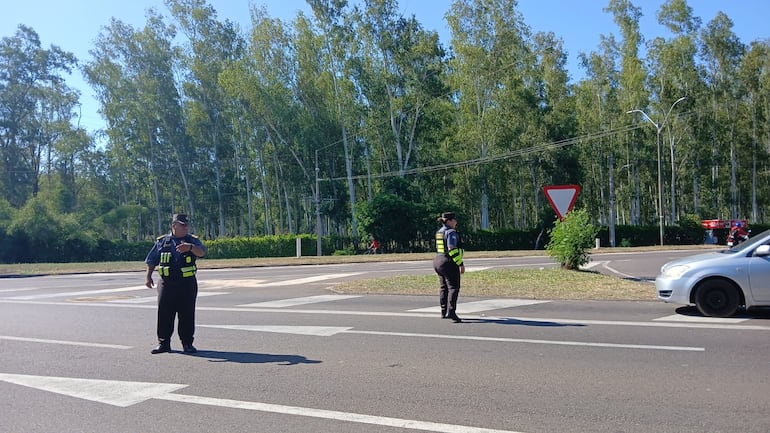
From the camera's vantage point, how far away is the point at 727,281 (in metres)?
9.77

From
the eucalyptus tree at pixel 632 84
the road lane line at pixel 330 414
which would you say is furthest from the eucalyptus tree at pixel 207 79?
the road lane line at pixel 330 414

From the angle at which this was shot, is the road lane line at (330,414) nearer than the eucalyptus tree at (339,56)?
Yes

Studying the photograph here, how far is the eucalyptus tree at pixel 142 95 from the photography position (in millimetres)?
52875

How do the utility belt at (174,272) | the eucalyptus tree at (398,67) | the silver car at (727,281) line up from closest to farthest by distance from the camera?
the utility belt at (174,272), the silver car at (727,281), the eucalyptus tree at (398,67)

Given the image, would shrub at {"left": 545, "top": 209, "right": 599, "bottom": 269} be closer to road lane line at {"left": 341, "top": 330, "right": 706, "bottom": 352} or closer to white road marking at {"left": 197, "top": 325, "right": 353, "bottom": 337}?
road lane line at {"left": 341, "top": 330, "right": 706, "bottom": 352}

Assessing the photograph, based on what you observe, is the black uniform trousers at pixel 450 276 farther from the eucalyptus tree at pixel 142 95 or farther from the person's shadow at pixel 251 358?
the eucalyptus tree at pixel 142 95

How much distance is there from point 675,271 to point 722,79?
47.9 metres

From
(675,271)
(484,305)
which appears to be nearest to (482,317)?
(484,305)

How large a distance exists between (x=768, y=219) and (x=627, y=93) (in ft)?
137

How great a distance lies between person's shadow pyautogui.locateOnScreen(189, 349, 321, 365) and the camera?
283 inches

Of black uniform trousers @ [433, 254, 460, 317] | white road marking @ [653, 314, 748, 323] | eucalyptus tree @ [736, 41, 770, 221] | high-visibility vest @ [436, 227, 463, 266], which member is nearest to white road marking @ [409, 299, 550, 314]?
black uniform trousers @ [433, 254, 460, 317]

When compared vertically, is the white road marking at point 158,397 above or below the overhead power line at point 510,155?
below

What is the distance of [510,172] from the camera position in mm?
53094

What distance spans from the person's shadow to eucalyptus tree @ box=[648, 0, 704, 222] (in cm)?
4750
